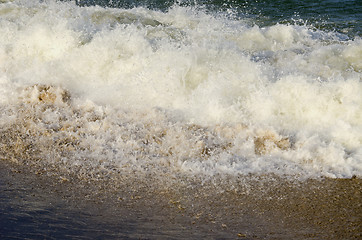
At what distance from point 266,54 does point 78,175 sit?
13.1 ft

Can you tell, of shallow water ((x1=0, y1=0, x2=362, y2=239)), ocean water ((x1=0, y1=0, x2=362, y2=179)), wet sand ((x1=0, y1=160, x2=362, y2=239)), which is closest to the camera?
wet sand ((x1=0, y1=160, x2=362, y2=239))

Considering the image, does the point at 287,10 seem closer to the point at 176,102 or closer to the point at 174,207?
the point at 176,102

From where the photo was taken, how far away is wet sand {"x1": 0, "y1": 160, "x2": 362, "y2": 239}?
3121 mm

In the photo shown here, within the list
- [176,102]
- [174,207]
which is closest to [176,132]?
[176,102]

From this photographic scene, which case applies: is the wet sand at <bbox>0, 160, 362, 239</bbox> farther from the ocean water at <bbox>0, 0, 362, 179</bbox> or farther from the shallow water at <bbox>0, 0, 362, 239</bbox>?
the ocean water at <bbox>0, 0, 362, 179</bbox>

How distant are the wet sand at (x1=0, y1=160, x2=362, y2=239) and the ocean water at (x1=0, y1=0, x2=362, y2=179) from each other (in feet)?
0.61

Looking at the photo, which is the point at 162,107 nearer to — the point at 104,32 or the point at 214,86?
the point at 214,86

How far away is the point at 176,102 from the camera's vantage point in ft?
17.5

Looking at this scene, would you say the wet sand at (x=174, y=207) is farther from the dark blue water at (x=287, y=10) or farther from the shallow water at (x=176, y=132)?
the dark blue water at (x=287, y=10)

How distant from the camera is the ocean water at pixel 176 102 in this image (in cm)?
418

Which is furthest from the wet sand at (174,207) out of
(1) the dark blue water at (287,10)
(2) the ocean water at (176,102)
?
(1) the dark blue water at (287,10)

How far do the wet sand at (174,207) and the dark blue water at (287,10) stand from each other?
5.62 m

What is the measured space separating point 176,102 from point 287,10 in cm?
605

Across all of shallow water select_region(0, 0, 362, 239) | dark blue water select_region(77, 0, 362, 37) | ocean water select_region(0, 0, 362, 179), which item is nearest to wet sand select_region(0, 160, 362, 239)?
shallow water select_region(0, 0, 362, 239)
